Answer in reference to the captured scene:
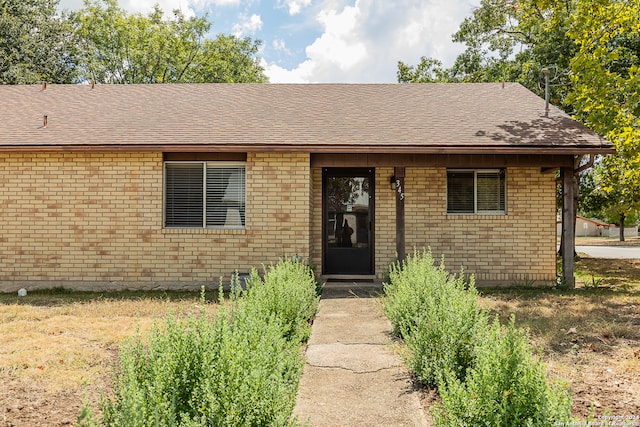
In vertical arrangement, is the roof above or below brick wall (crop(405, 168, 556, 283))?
above

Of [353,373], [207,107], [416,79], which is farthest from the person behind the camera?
[416,79]

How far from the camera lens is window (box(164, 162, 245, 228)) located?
388 inches

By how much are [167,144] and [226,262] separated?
2.68 meters

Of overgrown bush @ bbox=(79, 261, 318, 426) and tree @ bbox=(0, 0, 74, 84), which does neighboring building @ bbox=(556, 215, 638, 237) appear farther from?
overgrown bush @ bbox=(79, 261, 318, 426)

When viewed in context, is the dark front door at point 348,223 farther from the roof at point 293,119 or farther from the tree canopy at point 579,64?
the tree canopy at point 579,64

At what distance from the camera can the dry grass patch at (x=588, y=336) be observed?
154 inches

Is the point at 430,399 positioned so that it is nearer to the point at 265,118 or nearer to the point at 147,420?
the point at 147,420

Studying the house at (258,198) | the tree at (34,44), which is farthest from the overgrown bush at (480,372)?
the tree at (34,44)

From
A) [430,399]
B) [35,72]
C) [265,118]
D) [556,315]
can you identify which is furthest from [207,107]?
[35,72]

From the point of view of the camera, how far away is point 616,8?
1025cm

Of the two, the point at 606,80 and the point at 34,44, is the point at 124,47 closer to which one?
the point at 34,44

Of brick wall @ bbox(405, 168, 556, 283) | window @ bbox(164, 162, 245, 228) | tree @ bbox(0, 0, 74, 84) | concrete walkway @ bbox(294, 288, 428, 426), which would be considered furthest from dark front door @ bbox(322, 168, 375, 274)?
tree @ bbox(0, 0, 74, 84)

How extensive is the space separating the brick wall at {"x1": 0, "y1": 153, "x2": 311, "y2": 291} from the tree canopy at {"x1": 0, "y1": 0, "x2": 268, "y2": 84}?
1565cm

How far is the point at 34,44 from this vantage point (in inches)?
879
